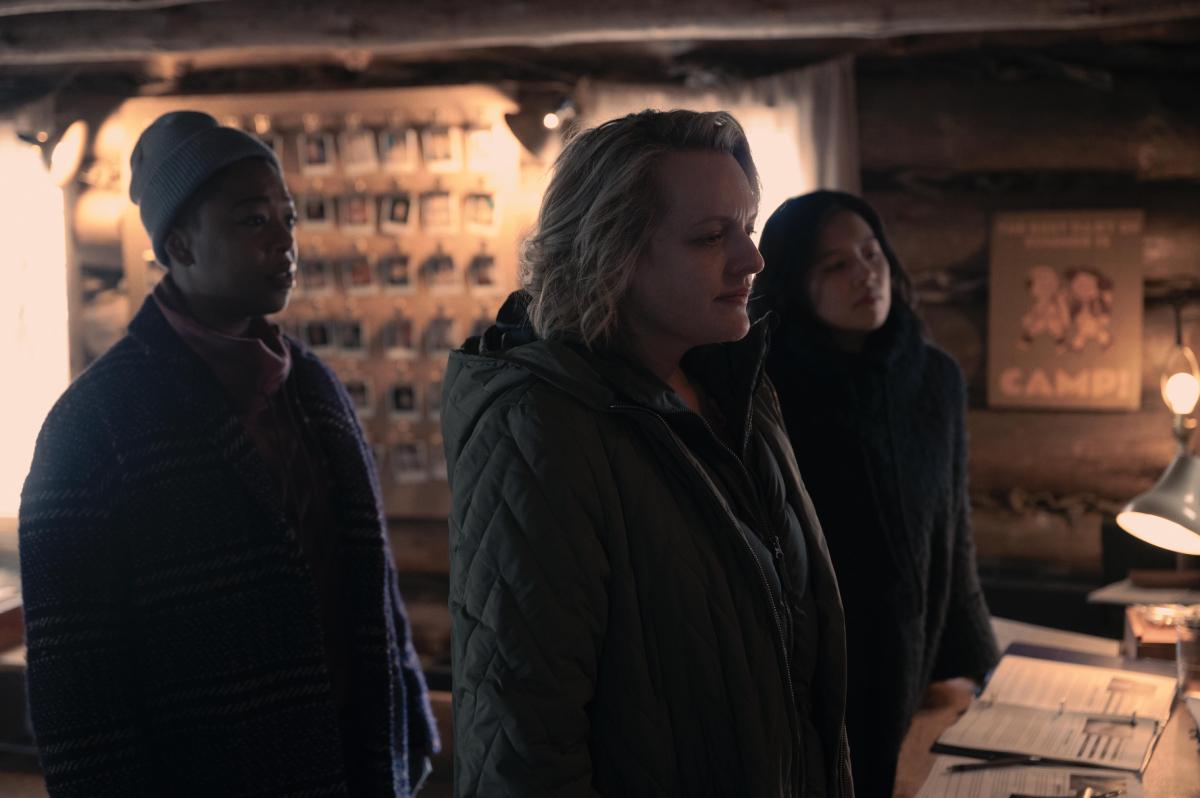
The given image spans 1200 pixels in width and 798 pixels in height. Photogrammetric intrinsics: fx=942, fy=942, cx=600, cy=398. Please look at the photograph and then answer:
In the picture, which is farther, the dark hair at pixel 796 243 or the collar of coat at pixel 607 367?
the dark hair at pixel 796 243

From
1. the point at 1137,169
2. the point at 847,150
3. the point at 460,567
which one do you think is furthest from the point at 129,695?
the point at 1137,169

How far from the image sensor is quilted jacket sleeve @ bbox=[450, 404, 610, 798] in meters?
0.97

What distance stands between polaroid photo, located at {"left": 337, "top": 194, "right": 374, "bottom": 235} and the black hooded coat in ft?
7.41

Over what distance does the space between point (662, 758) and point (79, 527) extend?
941mm

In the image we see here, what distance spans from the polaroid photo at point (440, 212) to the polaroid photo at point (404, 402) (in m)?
0.64

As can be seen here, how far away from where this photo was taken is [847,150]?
11.0ft

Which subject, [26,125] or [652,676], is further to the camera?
[26,125]

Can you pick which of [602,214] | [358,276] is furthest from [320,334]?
[602,214]

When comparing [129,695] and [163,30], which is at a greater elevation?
[163,30]

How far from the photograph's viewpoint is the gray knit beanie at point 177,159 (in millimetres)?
1604

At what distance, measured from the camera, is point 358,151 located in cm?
372

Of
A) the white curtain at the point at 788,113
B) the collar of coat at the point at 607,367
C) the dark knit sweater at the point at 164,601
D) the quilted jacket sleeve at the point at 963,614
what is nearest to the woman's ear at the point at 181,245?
the dark knit sweater at the point at 164,601

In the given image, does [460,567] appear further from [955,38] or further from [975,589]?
[955,38]

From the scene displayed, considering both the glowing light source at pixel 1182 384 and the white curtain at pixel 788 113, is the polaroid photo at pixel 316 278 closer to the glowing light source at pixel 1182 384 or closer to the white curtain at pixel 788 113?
the white curtain at pixel 788 113
